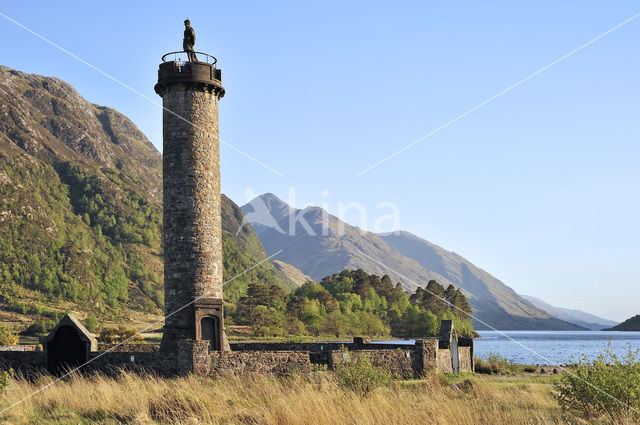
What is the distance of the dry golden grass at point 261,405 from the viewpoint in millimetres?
13242

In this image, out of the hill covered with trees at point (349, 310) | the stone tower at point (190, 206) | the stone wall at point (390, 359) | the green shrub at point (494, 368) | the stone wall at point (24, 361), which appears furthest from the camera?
the hill covered with trees at point (349, 310)

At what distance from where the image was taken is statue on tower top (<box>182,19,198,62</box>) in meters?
31.1

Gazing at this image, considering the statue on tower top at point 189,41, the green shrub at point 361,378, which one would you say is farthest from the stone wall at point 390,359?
the statue on tower top at point 189,41

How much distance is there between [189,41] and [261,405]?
2191 centimetres

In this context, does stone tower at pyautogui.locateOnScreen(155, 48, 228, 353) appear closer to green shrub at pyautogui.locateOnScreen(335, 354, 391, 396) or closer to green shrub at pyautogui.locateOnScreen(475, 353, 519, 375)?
green shrub at pyautogui.locateOnScreen(335, 354, 391, 396)

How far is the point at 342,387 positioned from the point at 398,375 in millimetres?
9224

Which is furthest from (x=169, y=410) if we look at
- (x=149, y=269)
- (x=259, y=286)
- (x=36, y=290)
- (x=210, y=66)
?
(x=149, y=269)

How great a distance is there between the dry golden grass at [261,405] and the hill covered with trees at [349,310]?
256 ft

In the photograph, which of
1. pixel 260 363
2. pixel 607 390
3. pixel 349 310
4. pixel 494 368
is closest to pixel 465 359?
pixel 494 368

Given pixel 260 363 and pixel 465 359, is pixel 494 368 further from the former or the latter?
pixel 260 363

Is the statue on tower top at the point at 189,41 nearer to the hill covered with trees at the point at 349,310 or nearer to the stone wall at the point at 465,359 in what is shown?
the stone wall at the point at 465,359

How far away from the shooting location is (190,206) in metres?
29.0

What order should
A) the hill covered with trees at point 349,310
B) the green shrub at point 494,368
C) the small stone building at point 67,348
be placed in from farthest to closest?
the hill covered with trees at point 349,310 < the green shrub at point 494,368 < the small stone building at point 67,348

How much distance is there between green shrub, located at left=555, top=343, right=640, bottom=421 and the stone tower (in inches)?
702
